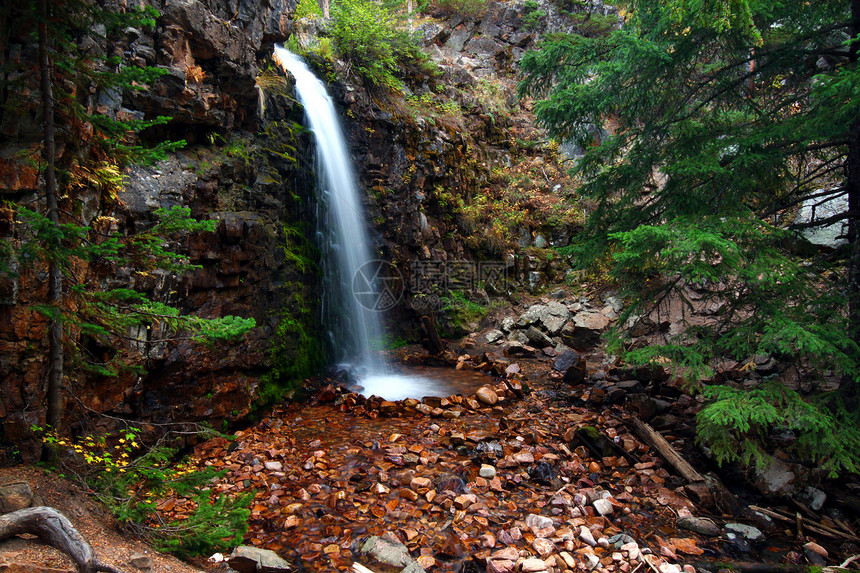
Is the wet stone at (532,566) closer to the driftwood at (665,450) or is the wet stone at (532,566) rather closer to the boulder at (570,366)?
the driftwood at (665,450)

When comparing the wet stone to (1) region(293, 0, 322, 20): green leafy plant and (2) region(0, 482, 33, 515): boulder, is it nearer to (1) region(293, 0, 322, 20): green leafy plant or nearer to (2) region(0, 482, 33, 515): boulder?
(2) region(0, 482, 33, 515): boulder

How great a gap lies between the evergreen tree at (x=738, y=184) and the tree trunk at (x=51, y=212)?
497 centimetres

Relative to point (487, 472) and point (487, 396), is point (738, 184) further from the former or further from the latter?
point (487, 396)

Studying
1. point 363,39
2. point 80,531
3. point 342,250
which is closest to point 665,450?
point 80,531

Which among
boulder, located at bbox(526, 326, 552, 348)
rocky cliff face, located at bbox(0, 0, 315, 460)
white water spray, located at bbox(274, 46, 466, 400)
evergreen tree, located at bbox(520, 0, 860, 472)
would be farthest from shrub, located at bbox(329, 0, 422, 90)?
boulder, located at bbox(526, 326, 552, 348)

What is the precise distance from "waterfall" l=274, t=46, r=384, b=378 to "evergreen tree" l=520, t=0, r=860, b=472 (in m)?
5.05

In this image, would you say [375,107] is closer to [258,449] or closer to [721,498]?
[258,449]

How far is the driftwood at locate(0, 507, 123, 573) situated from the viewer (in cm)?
215

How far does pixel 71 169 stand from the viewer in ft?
11.2

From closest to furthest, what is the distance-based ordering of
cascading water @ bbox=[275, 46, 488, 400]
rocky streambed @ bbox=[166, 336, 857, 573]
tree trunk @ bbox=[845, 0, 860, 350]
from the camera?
rocky streambed @ bbox=[166, 336, 857, 573], tree trunk @ bbox=[845, 0, 860, 350], cascading water @ bbox=[275, 46, 488, 400]

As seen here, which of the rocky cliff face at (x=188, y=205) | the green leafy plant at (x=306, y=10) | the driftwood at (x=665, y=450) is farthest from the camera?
the green leafy plant at (x=306, y=10)

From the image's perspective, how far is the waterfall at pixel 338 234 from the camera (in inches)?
379

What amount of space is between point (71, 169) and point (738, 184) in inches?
272

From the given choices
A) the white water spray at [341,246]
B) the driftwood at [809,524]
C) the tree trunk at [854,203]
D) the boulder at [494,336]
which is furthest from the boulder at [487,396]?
the tree trunk at [854,203]
